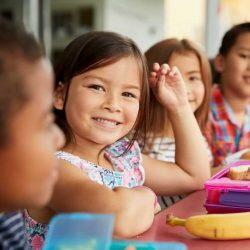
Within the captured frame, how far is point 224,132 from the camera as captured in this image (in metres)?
2.29

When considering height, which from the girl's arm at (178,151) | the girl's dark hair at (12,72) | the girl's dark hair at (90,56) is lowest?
the girl's arm at (178,151)

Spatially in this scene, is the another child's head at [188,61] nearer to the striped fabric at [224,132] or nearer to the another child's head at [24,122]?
the striped fabric at [224,132]

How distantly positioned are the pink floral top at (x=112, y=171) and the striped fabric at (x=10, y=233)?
32 cm

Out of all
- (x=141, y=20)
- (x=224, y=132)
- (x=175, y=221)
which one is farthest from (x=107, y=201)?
(x=141, y=20)

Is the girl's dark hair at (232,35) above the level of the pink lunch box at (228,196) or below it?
above

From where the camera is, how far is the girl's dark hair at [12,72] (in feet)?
2.12

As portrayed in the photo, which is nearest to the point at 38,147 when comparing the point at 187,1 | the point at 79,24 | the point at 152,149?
the point at 152,149

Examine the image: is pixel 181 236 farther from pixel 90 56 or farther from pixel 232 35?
pixel 232 35

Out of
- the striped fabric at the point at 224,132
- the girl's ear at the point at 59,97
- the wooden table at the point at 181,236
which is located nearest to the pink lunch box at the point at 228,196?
the wooden table at the point at 181,236

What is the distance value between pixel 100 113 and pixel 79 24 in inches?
160

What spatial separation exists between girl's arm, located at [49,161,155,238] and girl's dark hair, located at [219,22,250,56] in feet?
4.59

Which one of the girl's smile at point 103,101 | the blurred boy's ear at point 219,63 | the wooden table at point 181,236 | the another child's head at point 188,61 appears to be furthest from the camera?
the blurred boy's ear at point 219,63

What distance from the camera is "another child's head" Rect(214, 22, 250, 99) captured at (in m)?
2.32

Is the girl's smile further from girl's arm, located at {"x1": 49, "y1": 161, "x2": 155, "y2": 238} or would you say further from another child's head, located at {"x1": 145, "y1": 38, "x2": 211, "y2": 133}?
another child's head, located at {"x1": 145, "y1": 38, "x2": 211, "y2": 133}
